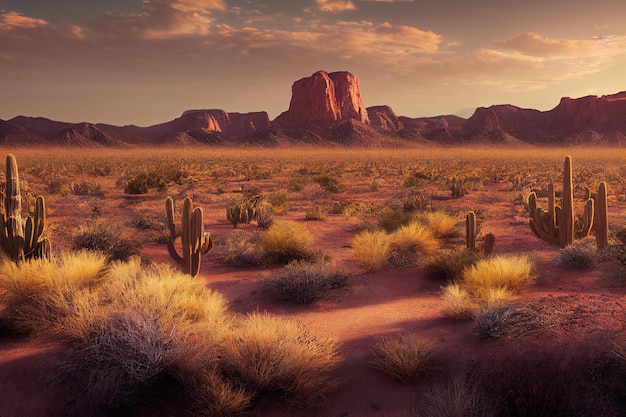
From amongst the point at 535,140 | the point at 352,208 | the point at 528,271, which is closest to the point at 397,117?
the point at 535,140

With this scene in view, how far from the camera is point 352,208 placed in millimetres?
20125

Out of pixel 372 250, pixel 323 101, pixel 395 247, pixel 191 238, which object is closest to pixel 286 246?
pixel 372 250

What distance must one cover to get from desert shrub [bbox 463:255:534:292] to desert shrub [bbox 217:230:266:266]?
505 centimetres

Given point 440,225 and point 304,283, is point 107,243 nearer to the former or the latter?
point 304,283

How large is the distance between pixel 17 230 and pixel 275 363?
6.36 meters

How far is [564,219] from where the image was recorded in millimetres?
11711

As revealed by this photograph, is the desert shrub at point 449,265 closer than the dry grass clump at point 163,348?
No

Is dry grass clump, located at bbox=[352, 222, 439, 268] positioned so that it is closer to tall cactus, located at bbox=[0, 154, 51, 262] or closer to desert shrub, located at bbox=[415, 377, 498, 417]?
desert shrub, located at bbox=[415, 377, 498, 417]

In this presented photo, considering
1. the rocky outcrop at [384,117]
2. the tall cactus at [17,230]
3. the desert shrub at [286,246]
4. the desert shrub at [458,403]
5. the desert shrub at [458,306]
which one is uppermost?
the rocky outcrop at [384,117]

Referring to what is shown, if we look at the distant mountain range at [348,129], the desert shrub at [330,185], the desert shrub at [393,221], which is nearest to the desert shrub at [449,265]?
the desert shrub at [393,221]

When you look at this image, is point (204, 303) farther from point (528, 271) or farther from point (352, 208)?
point (352, 208)

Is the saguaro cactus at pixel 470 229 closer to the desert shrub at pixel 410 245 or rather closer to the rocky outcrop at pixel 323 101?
the desert shrub at pixel 410 245

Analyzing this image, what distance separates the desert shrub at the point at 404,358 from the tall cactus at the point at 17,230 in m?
6.61

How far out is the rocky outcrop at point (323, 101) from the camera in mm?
128125
